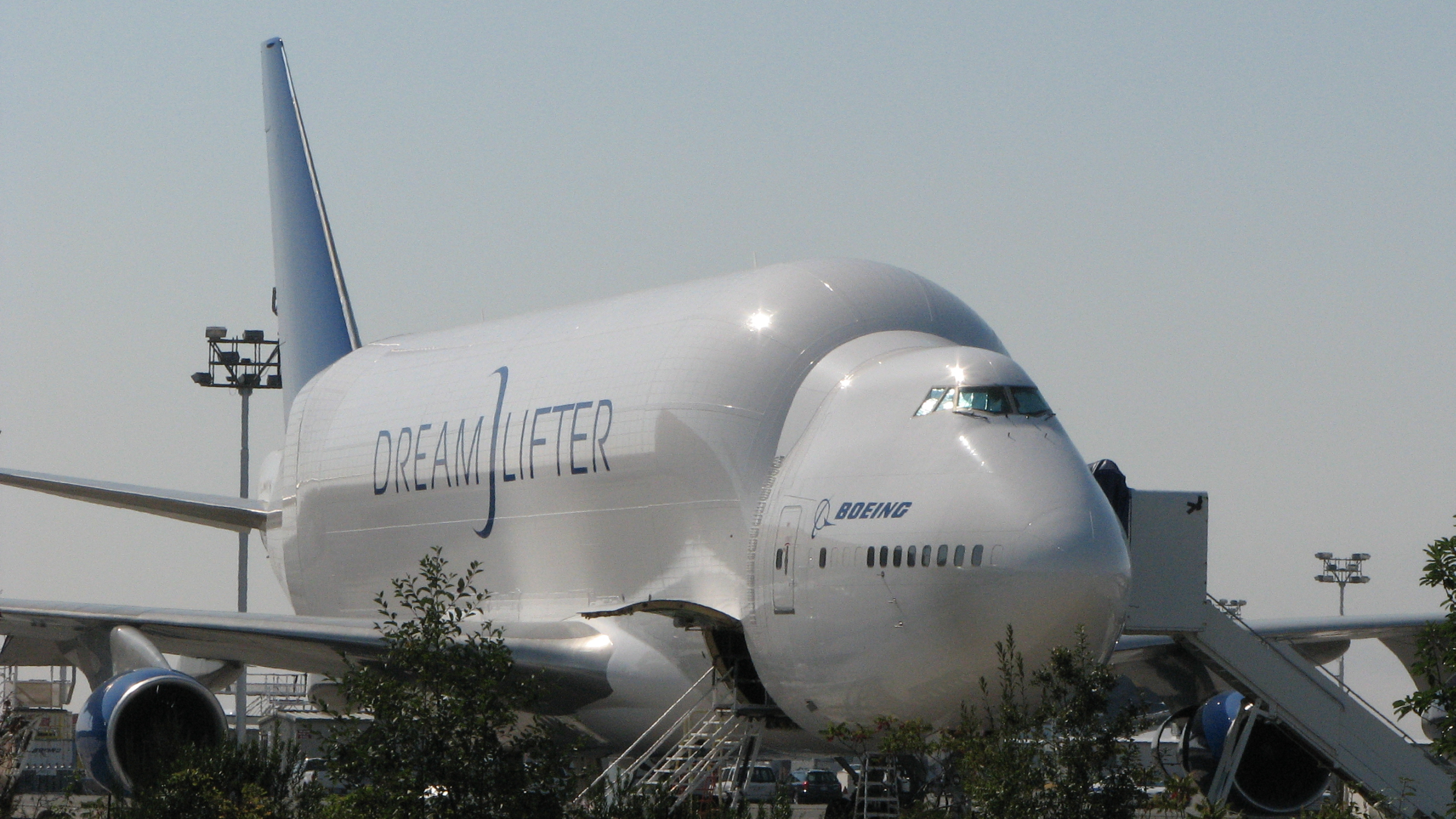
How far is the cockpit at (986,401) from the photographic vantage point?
17375 millimetres

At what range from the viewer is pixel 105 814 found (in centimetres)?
1848

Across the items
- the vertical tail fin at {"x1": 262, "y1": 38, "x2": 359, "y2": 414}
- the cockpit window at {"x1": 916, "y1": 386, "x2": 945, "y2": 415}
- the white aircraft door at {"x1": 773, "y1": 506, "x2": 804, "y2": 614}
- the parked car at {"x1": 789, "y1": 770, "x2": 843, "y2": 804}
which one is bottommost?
the parked car at {"x1": 789, "y1": 770, "x2": 843, "y2": 804}

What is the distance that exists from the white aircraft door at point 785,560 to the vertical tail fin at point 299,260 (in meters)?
14.9

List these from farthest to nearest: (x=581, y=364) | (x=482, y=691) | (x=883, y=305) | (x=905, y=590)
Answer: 1. (x=581, y=364)
2. (x=883, y=305)
3. (x=905, y=590)
4. (x=482, y=691)

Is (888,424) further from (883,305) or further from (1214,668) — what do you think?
(1214,668)

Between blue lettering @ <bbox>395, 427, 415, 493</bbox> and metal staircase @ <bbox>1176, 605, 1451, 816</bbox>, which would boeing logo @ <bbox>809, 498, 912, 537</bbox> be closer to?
metal staircase @ <bbox>1176, 605, 1451, 816</bbox>

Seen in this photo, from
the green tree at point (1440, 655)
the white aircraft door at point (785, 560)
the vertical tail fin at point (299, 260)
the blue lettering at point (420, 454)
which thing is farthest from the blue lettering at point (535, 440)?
the green tree at point (1440, 655)

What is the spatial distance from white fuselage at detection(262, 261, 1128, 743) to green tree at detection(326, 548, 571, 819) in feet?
16.0

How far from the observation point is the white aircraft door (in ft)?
58.9

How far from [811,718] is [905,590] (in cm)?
210

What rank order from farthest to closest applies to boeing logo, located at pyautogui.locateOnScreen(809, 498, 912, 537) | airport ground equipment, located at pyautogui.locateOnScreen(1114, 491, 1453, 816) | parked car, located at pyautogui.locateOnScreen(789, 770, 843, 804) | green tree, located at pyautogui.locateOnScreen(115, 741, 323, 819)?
parked car, located at pyautogui.locateOnScreen(789, 770, 843, 804) → airport ground equipment, located at pyautogui.locateOnScreen(1114, 491, 1453, 816) → boeing logo, located at pyautogui.locateOnScreen(809, 498, 912, 537) → green tree, located at pyautogui.locateOnScreen(115, 741, 323, 819)

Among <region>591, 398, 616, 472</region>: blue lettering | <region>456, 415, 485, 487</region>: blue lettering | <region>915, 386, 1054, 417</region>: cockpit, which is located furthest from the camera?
<region>456, 415, 485, 487</region>: blue lettering

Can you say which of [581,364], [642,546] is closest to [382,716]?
[642,546]

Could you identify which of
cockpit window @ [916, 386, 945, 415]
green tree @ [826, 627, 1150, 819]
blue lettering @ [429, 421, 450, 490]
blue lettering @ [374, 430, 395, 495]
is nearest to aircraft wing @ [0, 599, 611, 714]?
blue lettering @ [429, 421, 450, 490]
